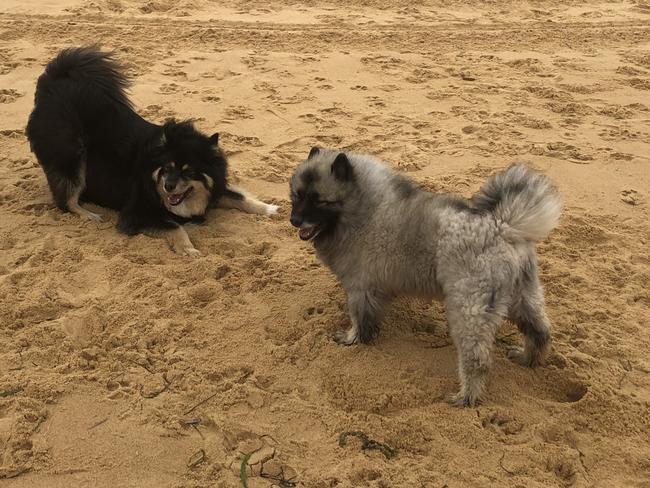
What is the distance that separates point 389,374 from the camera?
3363 millimetres

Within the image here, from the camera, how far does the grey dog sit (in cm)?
302

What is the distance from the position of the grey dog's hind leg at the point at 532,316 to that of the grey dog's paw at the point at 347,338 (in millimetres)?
917

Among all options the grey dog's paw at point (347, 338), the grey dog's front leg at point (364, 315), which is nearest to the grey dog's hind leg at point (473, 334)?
the grey dog's front leg at point (364, 315)

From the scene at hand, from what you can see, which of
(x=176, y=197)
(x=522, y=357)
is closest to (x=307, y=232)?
(x=522, y=357)

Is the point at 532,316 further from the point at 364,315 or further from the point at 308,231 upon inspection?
the point at 308,231

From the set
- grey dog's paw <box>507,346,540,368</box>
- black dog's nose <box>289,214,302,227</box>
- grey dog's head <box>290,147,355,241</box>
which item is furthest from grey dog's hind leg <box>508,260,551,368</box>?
black dog's nose <box>289,214,302,227</box>

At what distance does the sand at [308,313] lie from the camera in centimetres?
288

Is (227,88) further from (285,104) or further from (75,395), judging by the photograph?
(75,395)

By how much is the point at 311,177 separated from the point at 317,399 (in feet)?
4.18

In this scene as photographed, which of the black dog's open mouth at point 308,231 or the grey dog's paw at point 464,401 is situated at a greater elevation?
the black dog's open mouth at point 308,231

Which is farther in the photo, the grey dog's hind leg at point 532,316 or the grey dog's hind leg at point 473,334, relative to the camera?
the grey dog's hind leg at point 532,316

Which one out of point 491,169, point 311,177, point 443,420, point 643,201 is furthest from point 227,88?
point 443,420

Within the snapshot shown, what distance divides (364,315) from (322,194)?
0.75 metres

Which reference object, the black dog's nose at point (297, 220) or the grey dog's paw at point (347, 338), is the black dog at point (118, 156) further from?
the grey dog's paw at point (347, 338)
